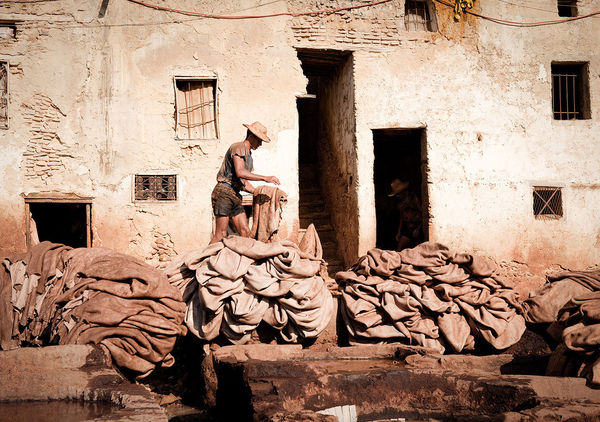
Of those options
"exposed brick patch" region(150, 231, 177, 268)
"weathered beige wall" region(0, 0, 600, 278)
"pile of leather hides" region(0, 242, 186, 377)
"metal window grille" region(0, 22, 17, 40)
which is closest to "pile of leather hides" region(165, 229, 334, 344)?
"pile of leather hides" region(0, 242, 186, 377)

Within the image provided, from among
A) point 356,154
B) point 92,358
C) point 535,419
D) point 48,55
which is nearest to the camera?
point 535,419

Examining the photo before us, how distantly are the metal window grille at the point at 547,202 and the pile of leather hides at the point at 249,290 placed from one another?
655cm

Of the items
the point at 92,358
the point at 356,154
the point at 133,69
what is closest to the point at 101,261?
the point at 92,358

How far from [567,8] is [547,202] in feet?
13.6

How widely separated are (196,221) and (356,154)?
3.27 m

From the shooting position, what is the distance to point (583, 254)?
12953 millimetres

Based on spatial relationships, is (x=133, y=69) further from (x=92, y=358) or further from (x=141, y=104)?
(x=92, y=358)

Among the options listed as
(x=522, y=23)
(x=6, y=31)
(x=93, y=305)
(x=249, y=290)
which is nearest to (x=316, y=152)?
(x=522, y=23)

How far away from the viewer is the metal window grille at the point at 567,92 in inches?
527

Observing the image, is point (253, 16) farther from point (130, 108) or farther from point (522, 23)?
point (522, 23)

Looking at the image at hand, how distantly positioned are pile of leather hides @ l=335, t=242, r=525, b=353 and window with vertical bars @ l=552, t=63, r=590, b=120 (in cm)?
613

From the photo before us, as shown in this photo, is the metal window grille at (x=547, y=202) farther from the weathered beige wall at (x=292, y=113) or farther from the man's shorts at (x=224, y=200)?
the man's shorts at (x=224, y=200)

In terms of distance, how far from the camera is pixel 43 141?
11500 mm

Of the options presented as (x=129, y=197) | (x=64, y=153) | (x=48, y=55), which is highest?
(x=48, y=55)
